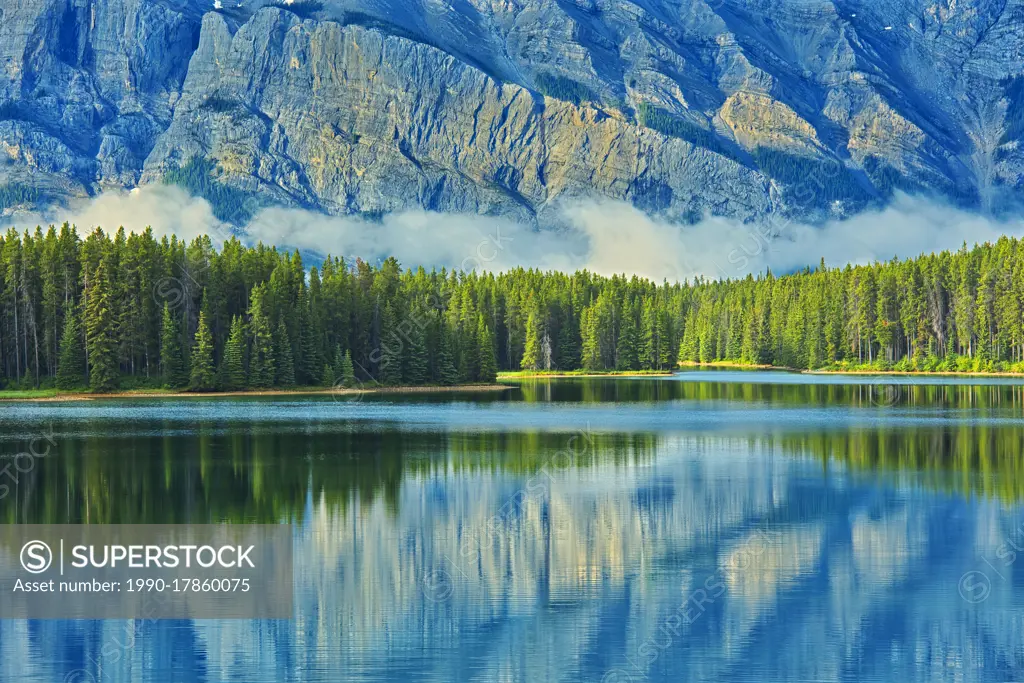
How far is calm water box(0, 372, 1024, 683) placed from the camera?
24625mm

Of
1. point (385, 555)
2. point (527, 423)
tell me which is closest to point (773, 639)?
point (385, 555)

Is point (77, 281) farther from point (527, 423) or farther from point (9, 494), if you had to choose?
point (9, 494)

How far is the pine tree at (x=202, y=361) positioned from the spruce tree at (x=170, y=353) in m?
1.52

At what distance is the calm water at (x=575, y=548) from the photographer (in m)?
24.6

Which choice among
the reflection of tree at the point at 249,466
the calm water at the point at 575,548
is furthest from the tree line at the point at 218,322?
the calm water at the point at 575,548

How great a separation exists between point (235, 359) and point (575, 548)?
3864 inches

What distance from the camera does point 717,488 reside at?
151 feet

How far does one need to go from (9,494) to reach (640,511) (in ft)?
81.4

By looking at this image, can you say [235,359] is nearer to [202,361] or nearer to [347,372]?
[202,361]

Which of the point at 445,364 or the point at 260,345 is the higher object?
the point at 260,345

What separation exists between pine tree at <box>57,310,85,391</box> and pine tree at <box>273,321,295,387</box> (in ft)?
70.8

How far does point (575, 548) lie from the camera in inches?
1359

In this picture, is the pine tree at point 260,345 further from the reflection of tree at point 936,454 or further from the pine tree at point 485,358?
the reflection of tree at point 936,454

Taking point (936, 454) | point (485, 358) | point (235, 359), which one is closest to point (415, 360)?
point (485, 358)
